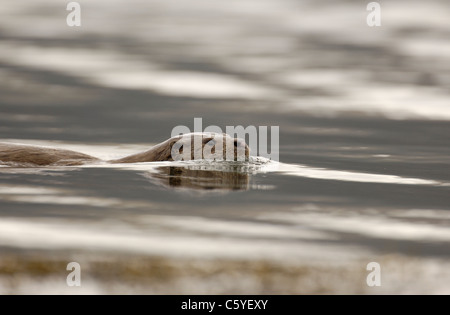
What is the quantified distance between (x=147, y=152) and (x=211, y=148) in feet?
3.20

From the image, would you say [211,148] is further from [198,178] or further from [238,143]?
[198,178]

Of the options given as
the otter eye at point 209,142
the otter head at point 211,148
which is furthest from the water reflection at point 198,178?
the otter eye at point 209,142

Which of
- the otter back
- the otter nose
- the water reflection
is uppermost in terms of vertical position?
the otter nose

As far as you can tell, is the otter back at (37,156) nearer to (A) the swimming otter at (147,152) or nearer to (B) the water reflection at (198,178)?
(A) the swimming otter at (147,152)

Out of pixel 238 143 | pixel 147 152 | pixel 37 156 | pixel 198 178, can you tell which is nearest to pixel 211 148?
pixel 238 143

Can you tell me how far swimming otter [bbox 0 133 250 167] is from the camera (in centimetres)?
852

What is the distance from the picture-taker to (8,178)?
7.49 m

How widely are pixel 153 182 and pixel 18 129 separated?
5.56 meters

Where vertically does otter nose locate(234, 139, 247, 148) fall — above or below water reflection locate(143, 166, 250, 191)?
above

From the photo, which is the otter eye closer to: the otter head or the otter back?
the otter head

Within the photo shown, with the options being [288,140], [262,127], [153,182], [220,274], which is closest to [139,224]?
[220,274]

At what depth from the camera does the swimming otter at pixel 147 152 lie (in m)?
8.52

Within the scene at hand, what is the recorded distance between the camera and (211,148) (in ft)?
27.9

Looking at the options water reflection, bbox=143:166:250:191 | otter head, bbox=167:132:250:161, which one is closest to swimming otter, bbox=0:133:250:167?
otter head, bbox=167:132:250:161
